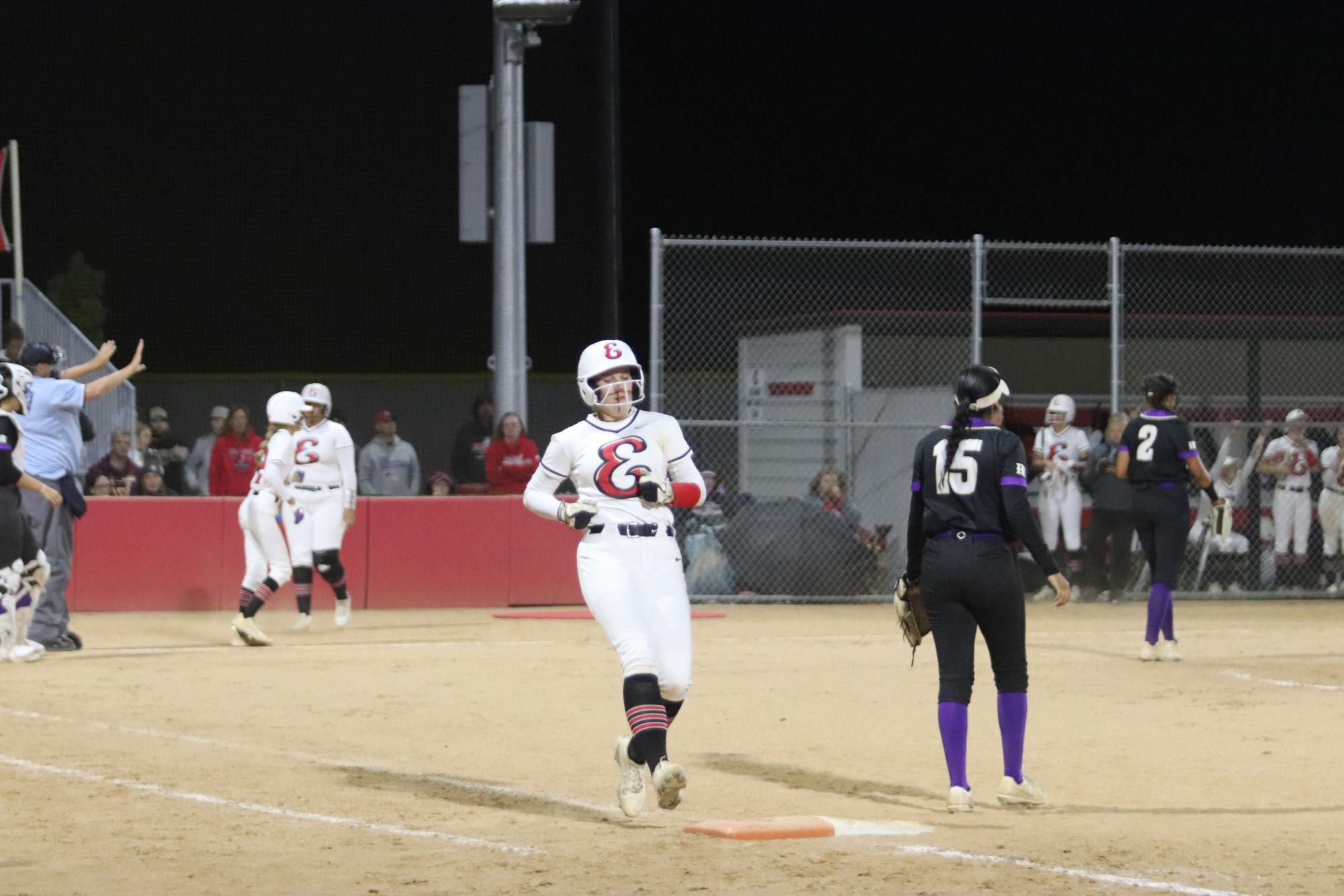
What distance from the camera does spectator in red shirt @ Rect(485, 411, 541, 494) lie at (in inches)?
714

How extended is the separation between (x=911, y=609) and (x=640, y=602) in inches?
55.6

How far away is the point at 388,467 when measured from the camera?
20016 mm

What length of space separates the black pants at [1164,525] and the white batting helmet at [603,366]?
625cm

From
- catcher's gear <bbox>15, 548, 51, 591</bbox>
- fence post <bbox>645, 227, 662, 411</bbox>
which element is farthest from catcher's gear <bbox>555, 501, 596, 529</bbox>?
fence post <bbox>645, 227, 662, 411</bbox>

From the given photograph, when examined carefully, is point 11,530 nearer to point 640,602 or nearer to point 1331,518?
point 640,602

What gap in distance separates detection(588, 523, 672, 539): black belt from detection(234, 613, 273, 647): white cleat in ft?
23.8

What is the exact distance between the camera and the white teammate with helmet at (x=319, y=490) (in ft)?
51.0

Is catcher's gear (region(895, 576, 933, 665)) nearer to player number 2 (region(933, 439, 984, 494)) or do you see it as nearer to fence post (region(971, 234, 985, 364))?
player number 2 (region(933, 439, 984, 494))

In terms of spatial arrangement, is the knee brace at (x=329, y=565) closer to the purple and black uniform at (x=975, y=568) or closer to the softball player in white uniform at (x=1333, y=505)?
the purple and black uniform at (x=975, y=568)

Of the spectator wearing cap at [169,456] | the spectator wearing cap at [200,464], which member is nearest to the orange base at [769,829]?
the spectator wearing cap at [200,464]

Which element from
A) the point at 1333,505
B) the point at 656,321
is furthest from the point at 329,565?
the point at 1333,505

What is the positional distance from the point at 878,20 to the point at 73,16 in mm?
16604

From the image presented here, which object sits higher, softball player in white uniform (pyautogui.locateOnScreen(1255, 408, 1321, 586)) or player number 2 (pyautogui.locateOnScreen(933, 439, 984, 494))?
player number 2 (pyautogui.locateOnScreen(933, 439, 984, 494))

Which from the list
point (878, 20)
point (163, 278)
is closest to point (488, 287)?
point (163, 278)
